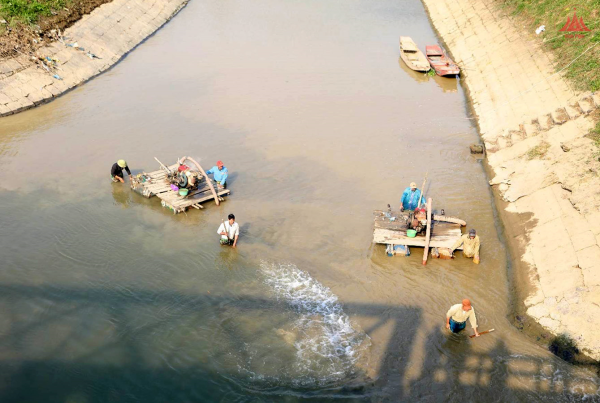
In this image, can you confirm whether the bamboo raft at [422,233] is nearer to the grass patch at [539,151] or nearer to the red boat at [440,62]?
the grass patch at [539,151]

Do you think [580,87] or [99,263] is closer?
[99,263]

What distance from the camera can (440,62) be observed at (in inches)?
1109

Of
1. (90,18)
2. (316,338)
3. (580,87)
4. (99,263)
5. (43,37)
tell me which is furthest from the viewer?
(90,18)

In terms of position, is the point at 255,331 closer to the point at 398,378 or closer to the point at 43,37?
the point at 398,378

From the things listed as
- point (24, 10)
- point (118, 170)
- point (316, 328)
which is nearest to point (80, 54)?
point (24, 10)

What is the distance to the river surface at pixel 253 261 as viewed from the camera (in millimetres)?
9867

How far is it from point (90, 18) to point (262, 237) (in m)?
24.4

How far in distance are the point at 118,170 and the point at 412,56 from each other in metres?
19.2

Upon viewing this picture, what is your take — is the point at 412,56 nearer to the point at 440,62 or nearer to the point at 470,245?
the point at 440,62

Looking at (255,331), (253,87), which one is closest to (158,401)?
(255,331)

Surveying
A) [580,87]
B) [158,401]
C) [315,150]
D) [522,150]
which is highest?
[580,87]

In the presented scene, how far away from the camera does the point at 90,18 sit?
1235 inches

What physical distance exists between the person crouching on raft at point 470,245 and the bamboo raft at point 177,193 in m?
7.23

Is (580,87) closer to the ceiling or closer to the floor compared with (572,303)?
closer to the ceiling
